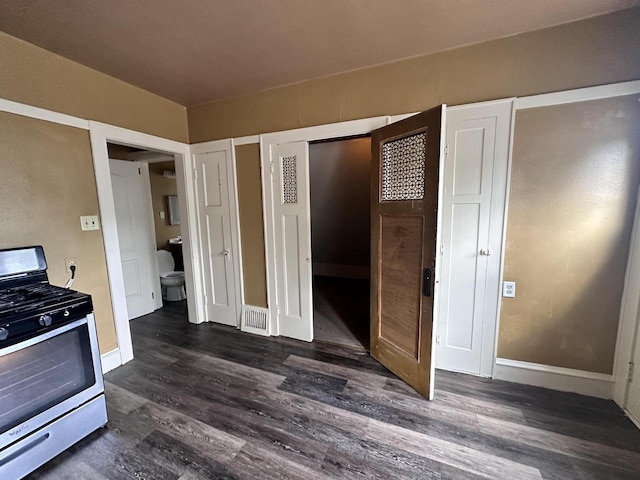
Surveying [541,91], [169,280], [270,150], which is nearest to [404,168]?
[541,91]

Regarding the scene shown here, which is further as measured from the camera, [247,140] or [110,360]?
[247,140]

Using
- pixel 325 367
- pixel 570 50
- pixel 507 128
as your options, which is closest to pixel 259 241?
pixel 325 367

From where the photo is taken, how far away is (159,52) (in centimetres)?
195

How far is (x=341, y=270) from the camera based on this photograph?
215 inches

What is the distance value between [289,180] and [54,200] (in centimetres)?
187

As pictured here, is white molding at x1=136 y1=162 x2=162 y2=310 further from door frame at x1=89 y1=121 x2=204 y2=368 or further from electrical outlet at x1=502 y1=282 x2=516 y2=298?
electrical outlet at x1=502 y1=282 x2=516 y2=298

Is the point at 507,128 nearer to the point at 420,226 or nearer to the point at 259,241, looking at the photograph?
the point at 420,226

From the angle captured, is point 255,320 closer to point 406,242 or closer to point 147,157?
point 406,242

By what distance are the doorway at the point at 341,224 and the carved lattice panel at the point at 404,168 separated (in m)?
2.01

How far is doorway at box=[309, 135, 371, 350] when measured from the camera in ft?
14.2

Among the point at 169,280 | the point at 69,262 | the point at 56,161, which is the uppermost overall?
the point at 56,161

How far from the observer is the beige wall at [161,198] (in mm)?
4234

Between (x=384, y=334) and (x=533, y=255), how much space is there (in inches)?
51.8

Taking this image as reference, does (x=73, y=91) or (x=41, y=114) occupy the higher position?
(x=73, y=91)
